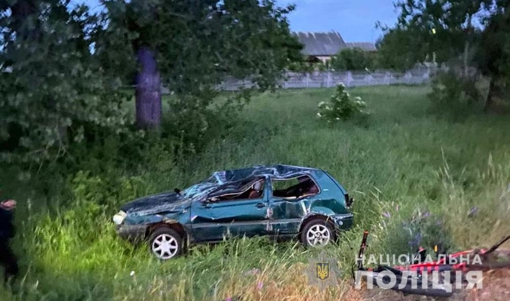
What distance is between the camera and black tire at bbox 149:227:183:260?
6.24 metres

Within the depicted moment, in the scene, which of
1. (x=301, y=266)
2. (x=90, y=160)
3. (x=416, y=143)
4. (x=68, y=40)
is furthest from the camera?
(x=416, y=143)

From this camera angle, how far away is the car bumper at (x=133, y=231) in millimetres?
6285

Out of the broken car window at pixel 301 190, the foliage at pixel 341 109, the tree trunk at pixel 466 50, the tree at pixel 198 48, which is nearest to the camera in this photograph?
the broken car window at pixel 301 190

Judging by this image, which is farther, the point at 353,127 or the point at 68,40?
the point at 353,127

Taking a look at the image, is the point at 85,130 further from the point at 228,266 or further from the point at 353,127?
the point at 353,127

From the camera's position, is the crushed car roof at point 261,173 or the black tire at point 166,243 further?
the crushed car roof at point 261,173

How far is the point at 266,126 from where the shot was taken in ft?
37.1

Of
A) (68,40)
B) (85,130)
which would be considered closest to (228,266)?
(68,40)

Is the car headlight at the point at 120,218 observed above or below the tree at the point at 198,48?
below

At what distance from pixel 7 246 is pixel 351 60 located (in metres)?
24.4

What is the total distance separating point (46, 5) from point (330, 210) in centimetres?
391

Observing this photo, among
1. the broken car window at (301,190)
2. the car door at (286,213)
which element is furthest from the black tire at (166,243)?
the broken car window at (301,190)

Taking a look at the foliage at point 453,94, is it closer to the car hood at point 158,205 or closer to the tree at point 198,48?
the tree at point 198,48

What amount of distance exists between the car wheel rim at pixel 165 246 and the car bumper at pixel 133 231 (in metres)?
0.16
